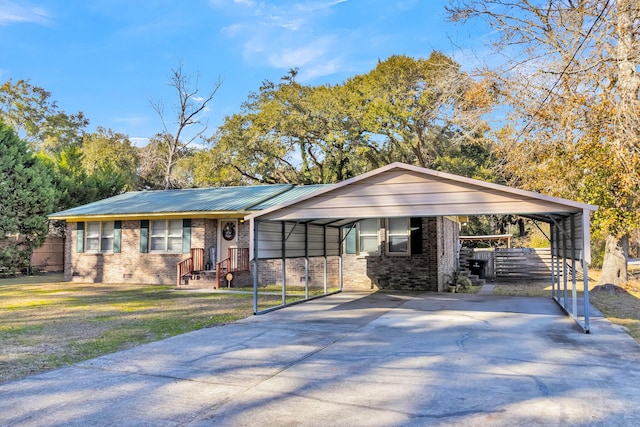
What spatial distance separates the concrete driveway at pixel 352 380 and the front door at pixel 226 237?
8.57 metres

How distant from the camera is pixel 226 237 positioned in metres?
16.9

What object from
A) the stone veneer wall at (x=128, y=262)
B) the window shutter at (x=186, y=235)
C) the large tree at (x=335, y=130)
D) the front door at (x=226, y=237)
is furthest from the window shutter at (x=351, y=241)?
the large tree at (x=335, y=130)

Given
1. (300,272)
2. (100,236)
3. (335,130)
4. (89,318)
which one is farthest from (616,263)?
(100,236)

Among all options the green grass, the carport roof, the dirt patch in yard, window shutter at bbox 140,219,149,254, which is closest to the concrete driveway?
the green grass

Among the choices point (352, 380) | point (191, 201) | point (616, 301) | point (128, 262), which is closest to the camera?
point (352, 380)

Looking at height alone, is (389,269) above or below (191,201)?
below

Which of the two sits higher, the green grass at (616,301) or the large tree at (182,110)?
the large tree at (182,110)

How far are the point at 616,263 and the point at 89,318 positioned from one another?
14.8m

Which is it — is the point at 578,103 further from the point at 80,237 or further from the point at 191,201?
the point at 80,237

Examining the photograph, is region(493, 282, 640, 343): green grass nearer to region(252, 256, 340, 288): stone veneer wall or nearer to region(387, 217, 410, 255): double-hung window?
region(387, 217, 410, 255): double-hung window

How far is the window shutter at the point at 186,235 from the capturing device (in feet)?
55.4

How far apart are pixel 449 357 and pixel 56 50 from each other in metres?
32.5

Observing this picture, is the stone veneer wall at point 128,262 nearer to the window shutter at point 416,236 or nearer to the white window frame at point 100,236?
the white window frame at point 100,236

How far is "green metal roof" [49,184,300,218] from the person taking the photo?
1639 cm
